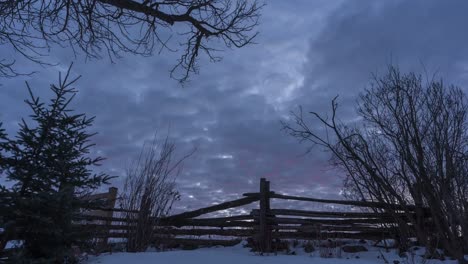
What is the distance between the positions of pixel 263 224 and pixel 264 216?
0.18 metres

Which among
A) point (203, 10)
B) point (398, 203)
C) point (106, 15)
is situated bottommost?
point (398, 203)

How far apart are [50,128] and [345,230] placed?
19.7 feet

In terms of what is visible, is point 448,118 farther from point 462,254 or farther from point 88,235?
point 88,235

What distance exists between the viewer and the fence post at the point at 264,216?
7285mm

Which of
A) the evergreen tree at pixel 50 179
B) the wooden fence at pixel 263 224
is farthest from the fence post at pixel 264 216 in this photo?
the evergreen tree at pixel 50 179

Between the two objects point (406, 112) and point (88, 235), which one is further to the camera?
point (406, 112)

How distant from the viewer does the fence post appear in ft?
23.9

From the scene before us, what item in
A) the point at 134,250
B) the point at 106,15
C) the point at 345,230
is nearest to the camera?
the point at 106,15

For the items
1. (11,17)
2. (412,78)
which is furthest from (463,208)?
(11,17)

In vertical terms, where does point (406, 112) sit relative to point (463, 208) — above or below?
above

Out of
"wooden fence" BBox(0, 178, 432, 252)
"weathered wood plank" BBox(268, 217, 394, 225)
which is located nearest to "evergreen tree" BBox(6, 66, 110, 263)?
"wooden fence" BBox(0, 178, 432, 252)

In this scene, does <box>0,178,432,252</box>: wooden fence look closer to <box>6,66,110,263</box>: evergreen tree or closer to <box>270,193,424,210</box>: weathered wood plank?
<box>270,193,424,210</box>: weathered wood plank

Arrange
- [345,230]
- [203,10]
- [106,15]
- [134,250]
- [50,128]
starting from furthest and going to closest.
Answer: [345,230], [134,250], [203,10], [106,15], [50,128]

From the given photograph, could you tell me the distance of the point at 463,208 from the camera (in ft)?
18.4
